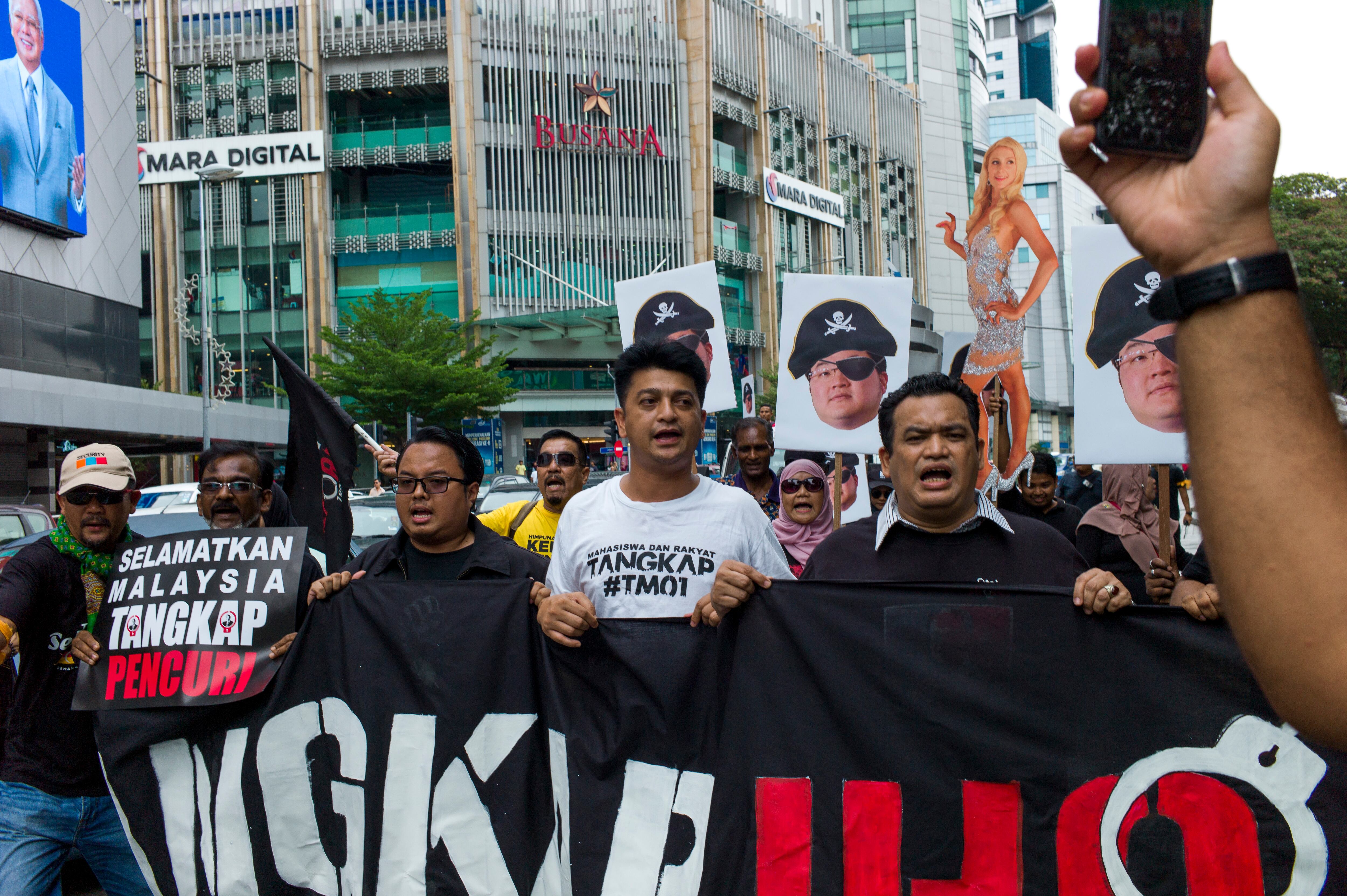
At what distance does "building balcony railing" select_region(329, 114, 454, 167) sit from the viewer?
4172cm

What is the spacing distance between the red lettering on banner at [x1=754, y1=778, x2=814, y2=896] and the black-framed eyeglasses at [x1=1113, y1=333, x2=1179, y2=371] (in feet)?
10.3

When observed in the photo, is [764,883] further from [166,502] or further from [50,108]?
[50,108]

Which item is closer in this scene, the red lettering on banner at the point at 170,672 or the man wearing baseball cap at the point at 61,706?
the man wearing baseball cap at the point at 61,706

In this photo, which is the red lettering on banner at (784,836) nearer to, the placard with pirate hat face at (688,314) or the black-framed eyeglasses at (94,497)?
the black-framed eyeglasses at (94,497)

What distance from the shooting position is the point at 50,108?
85.5 feet

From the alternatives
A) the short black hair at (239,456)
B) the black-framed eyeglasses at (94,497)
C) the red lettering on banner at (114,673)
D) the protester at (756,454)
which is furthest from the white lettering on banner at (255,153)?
the red lettering on banner at (114,673)

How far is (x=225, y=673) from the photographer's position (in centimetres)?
359

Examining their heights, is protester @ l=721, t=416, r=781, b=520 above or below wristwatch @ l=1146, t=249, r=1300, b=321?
below

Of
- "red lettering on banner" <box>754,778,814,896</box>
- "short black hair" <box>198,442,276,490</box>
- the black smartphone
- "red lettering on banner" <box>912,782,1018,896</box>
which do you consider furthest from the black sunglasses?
the black smartphone

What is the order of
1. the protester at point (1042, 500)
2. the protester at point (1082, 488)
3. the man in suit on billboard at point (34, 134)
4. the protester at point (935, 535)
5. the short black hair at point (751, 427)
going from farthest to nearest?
the man in suit on billboard at point (34, 134)
the protester at point (1082, 488)
the short black hair at point (751, 427)
the protester at point (1042, 500)
the protester at point (935, 535)

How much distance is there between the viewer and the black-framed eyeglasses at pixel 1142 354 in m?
5.16

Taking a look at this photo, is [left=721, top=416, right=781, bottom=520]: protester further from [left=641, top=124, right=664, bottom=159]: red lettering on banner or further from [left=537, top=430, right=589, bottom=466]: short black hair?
[left=641, top=124, right=664, bottom=159]: red lettering on banner

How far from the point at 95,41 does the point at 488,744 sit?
3135 centimetres

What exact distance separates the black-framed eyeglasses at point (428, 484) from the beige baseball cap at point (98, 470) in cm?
90
